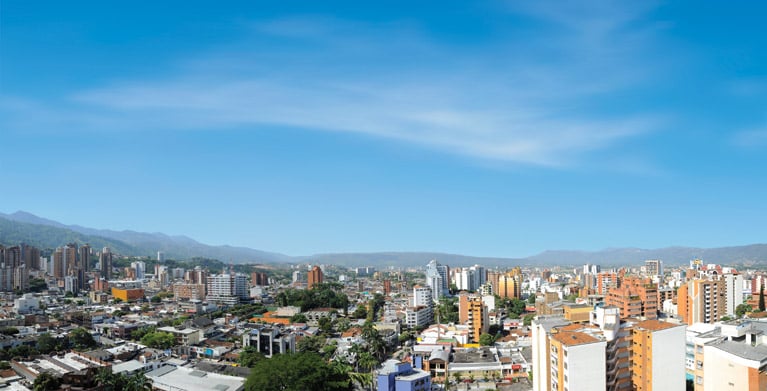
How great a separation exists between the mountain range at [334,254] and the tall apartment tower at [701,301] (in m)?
66.1

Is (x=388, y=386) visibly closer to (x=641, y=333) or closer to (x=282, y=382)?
(x=282, y=382)

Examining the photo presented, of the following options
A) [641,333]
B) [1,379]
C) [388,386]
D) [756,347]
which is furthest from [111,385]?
[756,347]

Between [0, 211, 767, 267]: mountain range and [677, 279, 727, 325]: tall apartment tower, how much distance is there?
66.1 m

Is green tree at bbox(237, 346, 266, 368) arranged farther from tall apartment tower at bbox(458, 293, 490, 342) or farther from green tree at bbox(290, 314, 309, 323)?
green tree at bbox(290, 314, 309, 323)

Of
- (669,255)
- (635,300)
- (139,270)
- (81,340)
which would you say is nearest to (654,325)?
Answer: (635,300)

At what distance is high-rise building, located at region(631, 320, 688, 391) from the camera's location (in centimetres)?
748

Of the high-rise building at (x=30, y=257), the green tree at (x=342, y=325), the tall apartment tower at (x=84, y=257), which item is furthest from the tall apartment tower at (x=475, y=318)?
the high-rise building at (x=30, y=257)

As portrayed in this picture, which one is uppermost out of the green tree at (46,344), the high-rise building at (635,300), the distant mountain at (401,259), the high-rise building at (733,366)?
the high-rise building at (733,366)

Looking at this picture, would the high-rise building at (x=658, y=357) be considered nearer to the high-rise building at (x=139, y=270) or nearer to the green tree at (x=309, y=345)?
Result: the green tree at (x=309, y=345)

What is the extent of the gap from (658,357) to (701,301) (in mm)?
9808

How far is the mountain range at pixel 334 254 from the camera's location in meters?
77.5

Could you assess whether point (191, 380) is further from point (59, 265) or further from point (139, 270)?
point (139, 270)

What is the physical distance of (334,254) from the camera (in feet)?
434

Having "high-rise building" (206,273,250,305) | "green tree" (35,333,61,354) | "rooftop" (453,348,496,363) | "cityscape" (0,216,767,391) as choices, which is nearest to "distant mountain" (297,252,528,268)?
"high-rise building" (206,273,250,305)
